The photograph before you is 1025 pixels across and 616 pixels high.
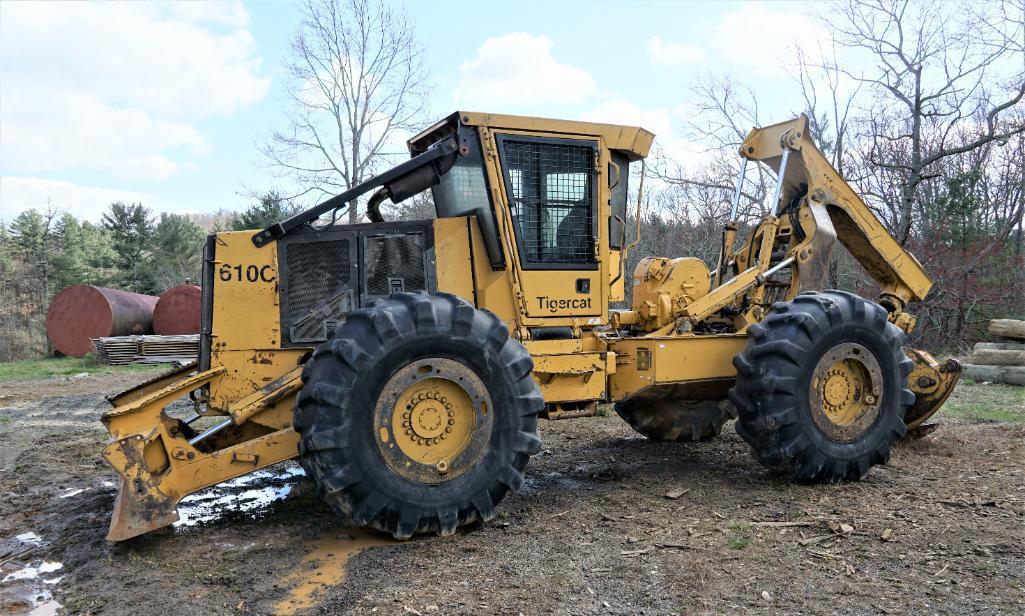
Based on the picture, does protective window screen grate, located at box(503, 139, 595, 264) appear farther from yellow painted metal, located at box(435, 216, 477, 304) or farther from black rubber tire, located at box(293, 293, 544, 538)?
black rubber tire, located at box(293, 293, 544, 538)

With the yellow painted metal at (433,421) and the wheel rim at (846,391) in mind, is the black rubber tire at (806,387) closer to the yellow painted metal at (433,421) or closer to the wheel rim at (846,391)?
the wheel rim at (846,391)

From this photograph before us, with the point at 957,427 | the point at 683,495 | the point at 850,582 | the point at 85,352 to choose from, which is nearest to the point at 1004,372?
the point at 957,427

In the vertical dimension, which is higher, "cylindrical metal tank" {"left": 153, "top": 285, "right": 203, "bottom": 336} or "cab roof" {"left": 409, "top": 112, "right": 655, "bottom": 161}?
"cab roof" {"left": 409, "top": 112, "right": 655, "bottom": 161}

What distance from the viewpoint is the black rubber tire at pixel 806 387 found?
5957 mm

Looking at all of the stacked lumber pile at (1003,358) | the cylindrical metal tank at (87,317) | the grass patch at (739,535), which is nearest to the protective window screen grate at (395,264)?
the grass patch at (739,535)

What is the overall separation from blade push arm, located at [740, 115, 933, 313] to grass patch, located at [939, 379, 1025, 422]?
8.50 feet

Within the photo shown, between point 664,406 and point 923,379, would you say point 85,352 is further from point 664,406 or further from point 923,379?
point 923,379

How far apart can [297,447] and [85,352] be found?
61.3 feet

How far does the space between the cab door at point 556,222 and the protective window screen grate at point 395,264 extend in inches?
29.9

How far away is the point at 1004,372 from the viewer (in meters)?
12.5

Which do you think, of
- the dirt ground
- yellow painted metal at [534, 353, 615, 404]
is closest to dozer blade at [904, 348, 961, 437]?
the dirt ground

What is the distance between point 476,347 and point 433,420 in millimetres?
556

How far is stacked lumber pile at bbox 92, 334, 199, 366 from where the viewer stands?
1903 centimetres

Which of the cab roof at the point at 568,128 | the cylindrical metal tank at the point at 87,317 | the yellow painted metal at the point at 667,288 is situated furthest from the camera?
the cylindrical metal tank at the point at 87,317
